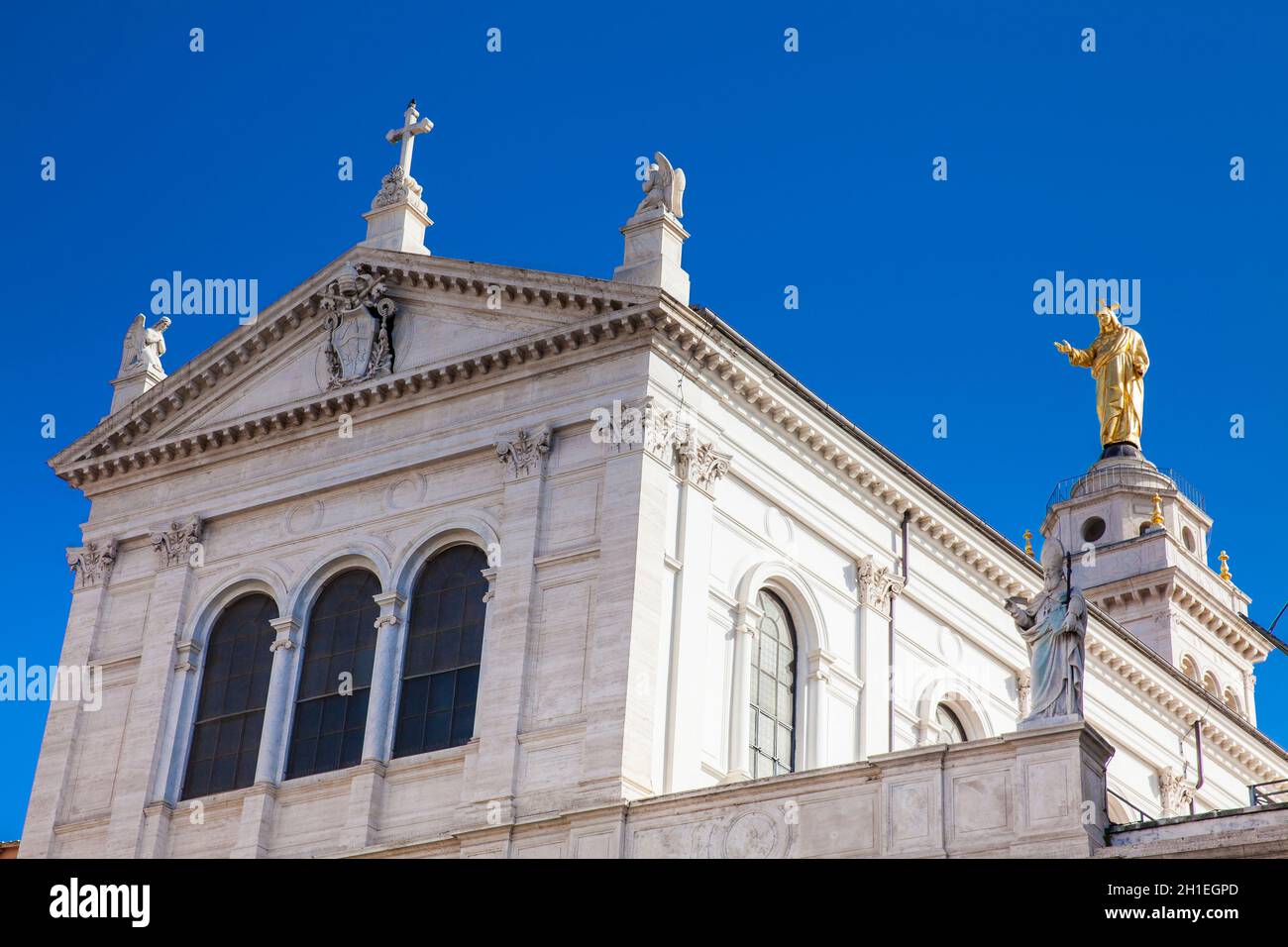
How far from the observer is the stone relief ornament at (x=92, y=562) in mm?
37500

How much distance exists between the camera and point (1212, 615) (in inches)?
2254

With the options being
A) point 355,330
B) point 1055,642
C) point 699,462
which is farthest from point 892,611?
point 1055,642

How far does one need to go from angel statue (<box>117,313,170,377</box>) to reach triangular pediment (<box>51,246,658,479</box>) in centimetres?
131

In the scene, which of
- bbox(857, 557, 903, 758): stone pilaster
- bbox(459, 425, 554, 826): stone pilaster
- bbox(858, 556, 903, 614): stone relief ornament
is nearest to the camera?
bbox(459, 425, 554, 826): stone pilaster

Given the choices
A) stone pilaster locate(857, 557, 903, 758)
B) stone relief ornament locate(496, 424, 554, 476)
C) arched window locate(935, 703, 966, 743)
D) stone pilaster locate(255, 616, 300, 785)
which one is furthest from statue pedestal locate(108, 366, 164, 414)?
arched window locate(935, 703, 966, 743)

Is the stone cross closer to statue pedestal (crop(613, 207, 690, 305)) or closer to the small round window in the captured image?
statue pedestal (crop(613, 207, 690, 305))

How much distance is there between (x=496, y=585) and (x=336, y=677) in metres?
3.43

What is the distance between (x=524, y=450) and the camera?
33.2m

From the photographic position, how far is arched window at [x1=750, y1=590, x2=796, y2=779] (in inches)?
1297

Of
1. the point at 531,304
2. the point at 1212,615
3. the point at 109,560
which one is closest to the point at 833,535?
the point at 531,304

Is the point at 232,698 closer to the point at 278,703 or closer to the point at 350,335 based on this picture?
the point at 278,703

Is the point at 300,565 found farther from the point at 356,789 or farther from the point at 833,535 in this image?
the point at 833,535

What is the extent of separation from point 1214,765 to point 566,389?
2182 cm

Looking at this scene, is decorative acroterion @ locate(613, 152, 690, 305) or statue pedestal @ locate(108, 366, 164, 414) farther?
statue pedestal @ locate(108, 366, 164, 414)
